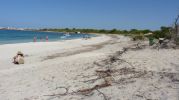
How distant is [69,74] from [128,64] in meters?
2.17

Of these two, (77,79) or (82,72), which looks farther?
(82,72)

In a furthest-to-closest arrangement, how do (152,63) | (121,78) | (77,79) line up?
(152,63) → (77,79) → (121,78)

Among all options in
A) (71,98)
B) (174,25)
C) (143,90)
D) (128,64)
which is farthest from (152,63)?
(174,25)

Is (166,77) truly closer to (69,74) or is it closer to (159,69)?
(159,69)

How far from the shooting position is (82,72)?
9547 millimetres

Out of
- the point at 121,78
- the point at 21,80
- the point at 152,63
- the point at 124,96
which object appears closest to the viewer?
the point at 124,96

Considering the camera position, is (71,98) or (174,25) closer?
(71,98)

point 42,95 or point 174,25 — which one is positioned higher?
point 174,25

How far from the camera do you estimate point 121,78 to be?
311 inches

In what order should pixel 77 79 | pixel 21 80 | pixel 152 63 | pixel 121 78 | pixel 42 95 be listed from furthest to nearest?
1. pixel 152 63
2. pixel 21 80
3. pixel 77 79
4. pixel 121 78
5. pixel 42 95

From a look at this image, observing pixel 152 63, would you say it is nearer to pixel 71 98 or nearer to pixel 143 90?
pixel 143 90

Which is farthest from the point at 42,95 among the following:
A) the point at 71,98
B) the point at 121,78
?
the point at 121,78

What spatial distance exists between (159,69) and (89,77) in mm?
2235

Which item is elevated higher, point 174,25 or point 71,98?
point 174,25
